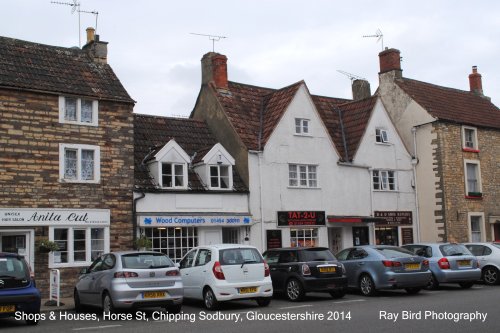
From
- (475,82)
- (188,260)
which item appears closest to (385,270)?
(188,260)

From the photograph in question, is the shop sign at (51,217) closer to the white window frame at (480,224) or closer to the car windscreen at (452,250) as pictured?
the car windscreen at (452,250)

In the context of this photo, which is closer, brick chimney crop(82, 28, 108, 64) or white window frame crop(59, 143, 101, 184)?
white window frame crop(59, 143, 101, 184)

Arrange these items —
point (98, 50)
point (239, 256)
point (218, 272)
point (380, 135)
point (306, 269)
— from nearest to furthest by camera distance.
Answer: point (218, 272)
point (239, 256)
point (306, 269)
point (98, 50)
point (380, 135)

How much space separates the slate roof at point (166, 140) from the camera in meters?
24.4

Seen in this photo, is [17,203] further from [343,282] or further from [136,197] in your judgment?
[343,282]

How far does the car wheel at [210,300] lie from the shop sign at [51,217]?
22.1 ft

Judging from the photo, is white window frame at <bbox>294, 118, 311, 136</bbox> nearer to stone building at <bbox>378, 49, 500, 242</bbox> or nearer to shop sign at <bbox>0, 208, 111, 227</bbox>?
stone building at <bbox>378, 49, 500, 242</bbox>

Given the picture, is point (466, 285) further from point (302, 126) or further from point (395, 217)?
point (302, 126)

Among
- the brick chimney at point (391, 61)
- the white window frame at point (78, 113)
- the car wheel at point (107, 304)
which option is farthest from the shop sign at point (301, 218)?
the car wheel at point (107, 304)

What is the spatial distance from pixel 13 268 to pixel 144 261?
294 centimetres

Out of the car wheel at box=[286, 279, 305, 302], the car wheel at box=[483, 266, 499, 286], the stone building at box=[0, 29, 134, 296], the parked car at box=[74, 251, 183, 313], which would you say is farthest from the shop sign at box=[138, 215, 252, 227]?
the car wheel at box=[483, 266, 499, 286]

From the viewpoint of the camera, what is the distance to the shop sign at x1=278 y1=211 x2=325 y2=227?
27156 millimetres

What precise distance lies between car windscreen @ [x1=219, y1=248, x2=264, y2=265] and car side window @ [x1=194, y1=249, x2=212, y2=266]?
408mm

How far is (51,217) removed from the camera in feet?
68.8
